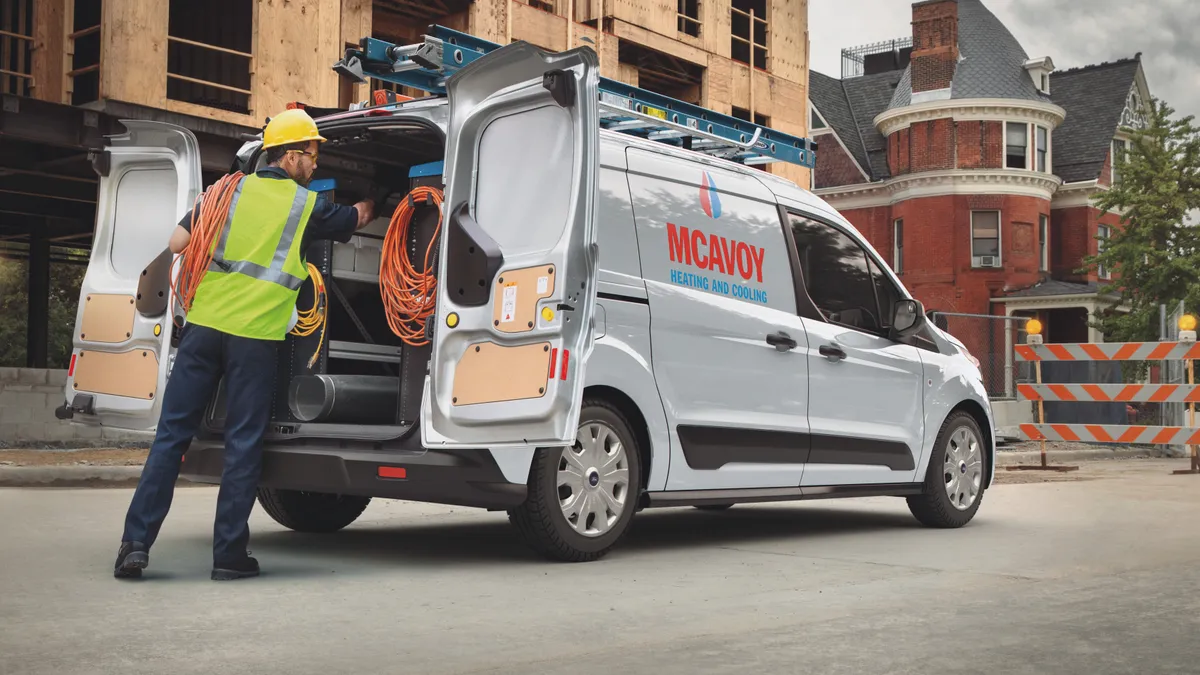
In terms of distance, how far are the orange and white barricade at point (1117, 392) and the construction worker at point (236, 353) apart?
1169cm

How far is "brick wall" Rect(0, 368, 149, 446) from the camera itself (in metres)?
16.4

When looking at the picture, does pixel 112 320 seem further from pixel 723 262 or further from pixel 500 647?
pixel 500 647

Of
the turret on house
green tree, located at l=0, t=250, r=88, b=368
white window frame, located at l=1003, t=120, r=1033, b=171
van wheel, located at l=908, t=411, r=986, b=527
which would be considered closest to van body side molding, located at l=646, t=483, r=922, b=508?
van wheel, located at l=908, t=411, r=986, b=527

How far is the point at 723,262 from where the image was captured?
7.74 meters

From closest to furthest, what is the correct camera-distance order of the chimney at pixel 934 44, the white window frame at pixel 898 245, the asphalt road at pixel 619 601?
the asphalt road at pixel 619 601 → the chimney at pixel 934 44 → the white window frame at pixel 898 245

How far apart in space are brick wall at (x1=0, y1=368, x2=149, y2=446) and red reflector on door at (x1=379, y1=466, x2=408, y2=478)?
36.5ft

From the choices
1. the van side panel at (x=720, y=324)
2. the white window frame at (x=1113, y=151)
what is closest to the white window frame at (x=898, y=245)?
the white window frame at (x=1113, y=151)

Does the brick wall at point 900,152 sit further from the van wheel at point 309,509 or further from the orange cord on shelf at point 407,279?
the orange cord on shelf at point 407,279

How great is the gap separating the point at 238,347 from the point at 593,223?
174 centimetres

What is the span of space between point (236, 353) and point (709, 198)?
2894 millimetres

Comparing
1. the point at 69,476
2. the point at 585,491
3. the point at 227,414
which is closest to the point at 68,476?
the point at 69,476

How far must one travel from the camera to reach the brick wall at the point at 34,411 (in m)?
16.4

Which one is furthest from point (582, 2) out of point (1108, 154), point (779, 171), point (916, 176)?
point (1108, 154)

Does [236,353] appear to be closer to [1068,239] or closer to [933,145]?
[933,145]
